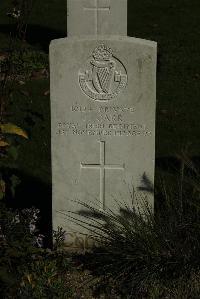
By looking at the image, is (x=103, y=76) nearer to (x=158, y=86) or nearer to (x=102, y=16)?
(x=102, y=16)

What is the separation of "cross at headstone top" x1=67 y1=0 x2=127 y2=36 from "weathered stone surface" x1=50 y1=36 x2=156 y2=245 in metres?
0.42

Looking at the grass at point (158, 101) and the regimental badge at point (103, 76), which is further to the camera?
the regimental badge at point (103, 76)

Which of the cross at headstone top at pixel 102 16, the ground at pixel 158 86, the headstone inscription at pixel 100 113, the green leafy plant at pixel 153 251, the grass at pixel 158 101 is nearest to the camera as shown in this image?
the green leafy plant at pixel 153 251

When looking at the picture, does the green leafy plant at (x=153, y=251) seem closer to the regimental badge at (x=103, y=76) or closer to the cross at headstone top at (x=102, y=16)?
the regimental badge at (x=103, y=76)

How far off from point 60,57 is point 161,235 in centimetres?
151

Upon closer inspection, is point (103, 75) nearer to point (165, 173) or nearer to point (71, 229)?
point (71, 229)

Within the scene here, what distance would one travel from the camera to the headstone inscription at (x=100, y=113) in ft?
16.6

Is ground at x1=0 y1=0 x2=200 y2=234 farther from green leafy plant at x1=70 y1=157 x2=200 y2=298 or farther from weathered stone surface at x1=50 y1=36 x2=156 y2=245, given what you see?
green leafy plant at x1=70 y1=157 x2=200 y2=298

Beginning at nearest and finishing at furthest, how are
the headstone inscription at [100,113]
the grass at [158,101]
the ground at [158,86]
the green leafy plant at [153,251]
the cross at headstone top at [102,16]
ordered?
1. the green leafy plant at [153,251]
2. the grass at [158,101]
3. the headstone inscription at [100,113]
4. the cross at headstone top at [102,16]
5. the ground at [158,86]

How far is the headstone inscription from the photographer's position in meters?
5.06

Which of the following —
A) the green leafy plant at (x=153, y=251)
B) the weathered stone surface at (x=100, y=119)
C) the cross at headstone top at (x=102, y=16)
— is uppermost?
the cross at headstone top at (x=102, y=16)

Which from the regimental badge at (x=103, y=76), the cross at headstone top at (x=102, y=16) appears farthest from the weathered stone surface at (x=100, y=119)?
the cross at headstone top at (x=102, y=16)

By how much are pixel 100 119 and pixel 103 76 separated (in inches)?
13.1

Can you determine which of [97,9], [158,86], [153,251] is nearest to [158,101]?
[158,86]
